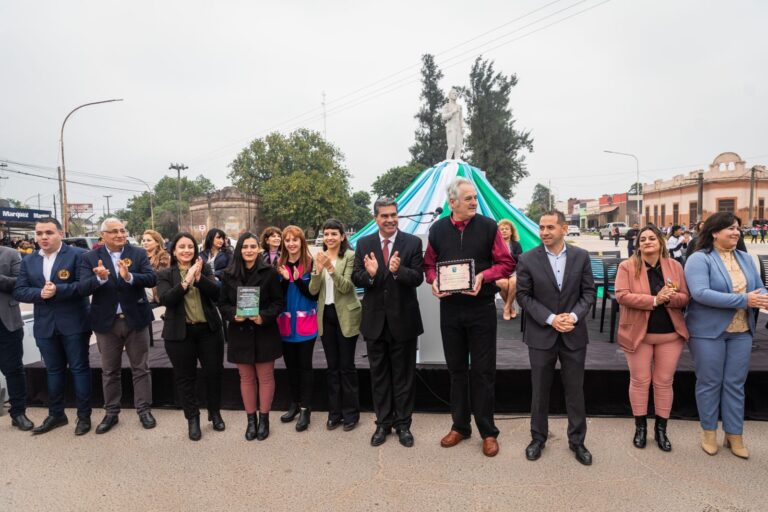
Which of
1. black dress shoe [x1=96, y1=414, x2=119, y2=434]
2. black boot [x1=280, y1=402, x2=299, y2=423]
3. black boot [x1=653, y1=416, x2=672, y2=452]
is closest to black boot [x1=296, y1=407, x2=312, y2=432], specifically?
black boot [x1=280, y1=402, x2=299, y2=423]

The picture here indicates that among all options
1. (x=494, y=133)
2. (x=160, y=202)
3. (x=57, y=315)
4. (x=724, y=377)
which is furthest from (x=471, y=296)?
(x=160, y=202)

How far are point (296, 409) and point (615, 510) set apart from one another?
8.13ft

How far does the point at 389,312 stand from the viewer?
11.1ft

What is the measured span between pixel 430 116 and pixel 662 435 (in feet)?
132

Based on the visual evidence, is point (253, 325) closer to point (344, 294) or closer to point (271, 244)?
point (344, 294)

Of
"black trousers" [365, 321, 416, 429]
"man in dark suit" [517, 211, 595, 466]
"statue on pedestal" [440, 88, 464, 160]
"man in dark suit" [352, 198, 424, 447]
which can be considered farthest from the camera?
"statue on pedestal" [440, 88, 464, 160]

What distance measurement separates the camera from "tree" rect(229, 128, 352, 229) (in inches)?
1735

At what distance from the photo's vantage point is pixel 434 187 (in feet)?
29.2

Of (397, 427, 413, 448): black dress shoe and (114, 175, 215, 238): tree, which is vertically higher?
(114, 175, 215, 238): tree

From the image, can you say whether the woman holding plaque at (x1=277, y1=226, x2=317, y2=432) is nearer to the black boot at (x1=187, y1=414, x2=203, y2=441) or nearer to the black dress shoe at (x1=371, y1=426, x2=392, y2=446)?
the black dress shoe at (x1=371, y1=426, x2=392, y2=446)

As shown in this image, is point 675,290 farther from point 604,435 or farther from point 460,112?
point 460,112

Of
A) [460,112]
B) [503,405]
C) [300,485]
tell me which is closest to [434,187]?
[460,112]

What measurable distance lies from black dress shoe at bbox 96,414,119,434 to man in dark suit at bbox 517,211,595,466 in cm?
342

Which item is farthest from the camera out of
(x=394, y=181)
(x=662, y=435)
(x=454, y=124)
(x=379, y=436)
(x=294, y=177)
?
(x=394, y=181)
